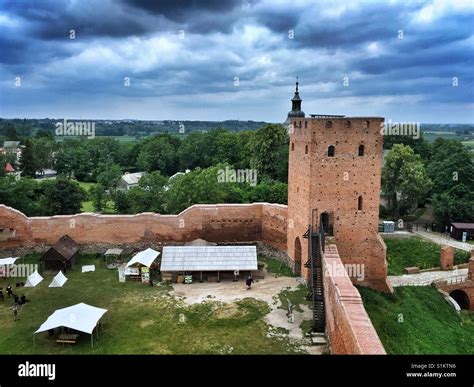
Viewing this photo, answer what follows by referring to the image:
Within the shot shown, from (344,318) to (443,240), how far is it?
64.2 ft

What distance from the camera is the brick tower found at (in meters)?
18.4

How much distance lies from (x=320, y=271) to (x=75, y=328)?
8.81 m

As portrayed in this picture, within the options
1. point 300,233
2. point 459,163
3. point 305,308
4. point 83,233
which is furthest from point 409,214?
point 83,233

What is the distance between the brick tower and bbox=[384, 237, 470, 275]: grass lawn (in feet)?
19.8

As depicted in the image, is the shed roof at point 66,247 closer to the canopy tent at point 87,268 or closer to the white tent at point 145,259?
the canopy tent at point 87,268

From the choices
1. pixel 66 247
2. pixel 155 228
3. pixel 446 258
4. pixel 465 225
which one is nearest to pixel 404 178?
pixel 465 225

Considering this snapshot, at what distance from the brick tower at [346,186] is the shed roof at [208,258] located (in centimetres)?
253

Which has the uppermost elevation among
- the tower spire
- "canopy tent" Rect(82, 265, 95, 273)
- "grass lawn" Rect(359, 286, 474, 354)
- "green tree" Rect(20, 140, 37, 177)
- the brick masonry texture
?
the tower spire

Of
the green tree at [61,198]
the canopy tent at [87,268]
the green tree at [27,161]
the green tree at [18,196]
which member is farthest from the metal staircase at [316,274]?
the green tree at [27,161]

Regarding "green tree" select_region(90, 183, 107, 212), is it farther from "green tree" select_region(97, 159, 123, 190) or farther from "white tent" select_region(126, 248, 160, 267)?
"white tent" select_region(126, 248, 160, 267)

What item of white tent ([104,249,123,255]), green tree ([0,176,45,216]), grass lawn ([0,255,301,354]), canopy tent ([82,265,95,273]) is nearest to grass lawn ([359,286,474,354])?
grass lawn ([0,255,301,354])

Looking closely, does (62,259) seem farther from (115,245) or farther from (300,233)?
(300,233)

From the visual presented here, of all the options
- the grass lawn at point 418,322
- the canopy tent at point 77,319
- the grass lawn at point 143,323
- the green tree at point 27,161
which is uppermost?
the green tree at point 27,161

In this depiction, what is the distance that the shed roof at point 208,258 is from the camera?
19.9 metres
